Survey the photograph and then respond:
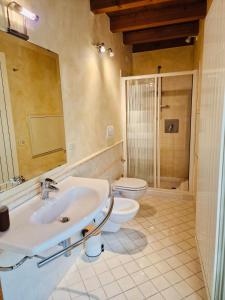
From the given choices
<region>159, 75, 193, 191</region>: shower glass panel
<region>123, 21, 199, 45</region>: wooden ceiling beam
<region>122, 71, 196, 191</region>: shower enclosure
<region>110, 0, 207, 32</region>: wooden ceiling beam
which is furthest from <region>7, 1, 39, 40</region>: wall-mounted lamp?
<region>159, 75, 193, 191</region>: shower glass panel

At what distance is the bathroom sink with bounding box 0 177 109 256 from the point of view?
0.90 m

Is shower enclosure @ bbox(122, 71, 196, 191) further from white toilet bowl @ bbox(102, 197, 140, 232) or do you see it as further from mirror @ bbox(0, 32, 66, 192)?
mirror @ bbox(0, 32, 66, 192)

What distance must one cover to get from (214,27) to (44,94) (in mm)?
1279

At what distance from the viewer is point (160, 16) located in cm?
256

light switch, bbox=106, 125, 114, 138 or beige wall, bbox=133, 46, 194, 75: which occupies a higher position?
beige wall, bbox=133, 46, 194, 75

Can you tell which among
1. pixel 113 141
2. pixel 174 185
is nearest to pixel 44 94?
pixel 113 141

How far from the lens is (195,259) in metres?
1.89

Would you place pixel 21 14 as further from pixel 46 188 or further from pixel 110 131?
pixel 110 131

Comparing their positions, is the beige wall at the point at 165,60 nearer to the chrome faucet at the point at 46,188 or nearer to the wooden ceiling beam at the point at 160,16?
the wooden ceiling beam at the point at 160,16

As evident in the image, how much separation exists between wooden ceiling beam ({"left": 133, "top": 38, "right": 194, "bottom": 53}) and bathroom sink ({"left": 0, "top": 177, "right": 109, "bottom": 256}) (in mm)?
3073

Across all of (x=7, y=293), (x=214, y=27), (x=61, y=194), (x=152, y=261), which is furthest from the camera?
(x=152, y=261)

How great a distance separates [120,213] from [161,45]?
316cm

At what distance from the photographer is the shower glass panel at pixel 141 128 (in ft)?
10.3

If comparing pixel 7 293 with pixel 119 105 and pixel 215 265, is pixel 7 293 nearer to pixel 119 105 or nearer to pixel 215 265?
pixel 215 265
